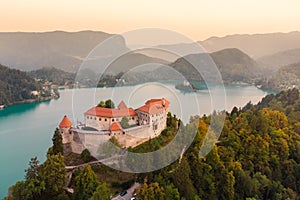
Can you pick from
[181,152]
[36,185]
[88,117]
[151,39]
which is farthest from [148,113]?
[36,185]

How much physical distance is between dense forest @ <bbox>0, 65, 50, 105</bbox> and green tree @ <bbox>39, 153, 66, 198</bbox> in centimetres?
2297

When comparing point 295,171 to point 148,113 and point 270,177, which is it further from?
point 148,113

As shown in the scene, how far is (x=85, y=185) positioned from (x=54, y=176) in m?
0.96

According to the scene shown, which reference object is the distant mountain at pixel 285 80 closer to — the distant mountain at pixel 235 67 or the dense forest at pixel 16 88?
the distant mountain at pixel 235 67

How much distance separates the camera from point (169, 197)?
21.3 ft

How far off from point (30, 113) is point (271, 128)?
19421mm

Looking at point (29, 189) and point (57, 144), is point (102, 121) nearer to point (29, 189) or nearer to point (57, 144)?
point (57, 144)

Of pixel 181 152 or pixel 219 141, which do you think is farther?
pixel 219 141

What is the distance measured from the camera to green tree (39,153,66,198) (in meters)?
6.87

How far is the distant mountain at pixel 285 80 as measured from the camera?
124 ft

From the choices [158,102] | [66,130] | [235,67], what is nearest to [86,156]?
[66,130]

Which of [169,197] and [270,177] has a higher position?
[169,197]

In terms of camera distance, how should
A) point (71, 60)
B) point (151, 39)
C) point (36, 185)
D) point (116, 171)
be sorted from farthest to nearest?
point (71, 60) → point (116, 171) → point (36, 185) → point (151, 39)

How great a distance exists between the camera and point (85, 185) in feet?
21.6
